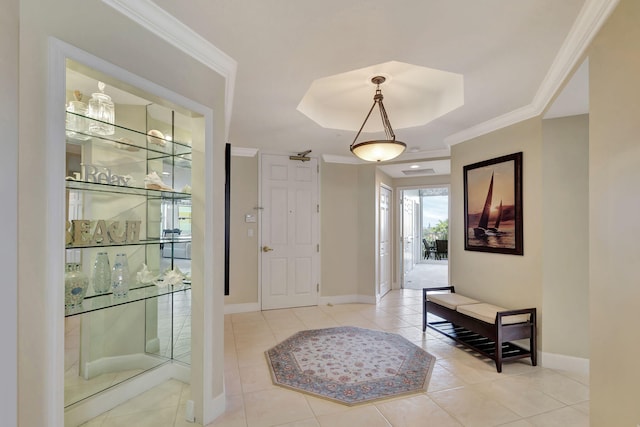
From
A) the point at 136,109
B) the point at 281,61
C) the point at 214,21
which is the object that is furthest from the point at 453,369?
the point at 136,109

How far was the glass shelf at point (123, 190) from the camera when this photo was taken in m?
1.98

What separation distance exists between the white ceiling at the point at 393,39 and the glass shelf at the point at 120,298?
166cm

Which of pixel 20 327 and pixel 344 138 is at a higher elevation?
pixel 344 138

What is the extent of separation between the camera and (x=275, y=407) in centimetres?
229

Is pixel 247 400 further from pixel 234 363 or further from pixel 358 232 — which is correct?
pixel 358 232

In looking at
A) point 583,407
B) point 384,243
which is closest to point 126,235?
point 583,407

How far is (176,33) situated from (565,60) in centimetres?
247

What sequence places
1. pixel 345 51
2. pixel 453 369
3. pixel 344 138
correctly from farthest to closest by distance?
pixel 344 138 → pixel 453 369 → pixel 345 51

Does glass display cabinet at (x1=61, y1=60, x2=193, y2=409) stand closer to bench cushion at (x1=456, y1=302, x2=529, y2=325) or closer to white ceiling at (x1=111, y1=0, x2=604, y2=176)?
white ceiling at (x1=111, y1=0, x2=604, y2=176)

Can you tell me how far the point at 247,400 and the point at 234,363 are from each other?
691 mm

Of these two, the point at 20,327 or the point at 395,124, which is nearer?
the point at 20,327

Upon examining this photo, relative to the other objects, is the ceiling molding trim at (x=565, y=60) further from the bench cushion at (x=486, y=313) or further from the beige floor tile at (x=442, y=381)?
the beige floor tile at (x=442, y=381)

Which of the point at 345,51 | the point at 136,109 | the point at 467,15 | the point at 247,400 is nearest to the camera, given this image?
the point at 467,15

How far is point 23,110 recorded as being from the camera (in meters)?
1.18
